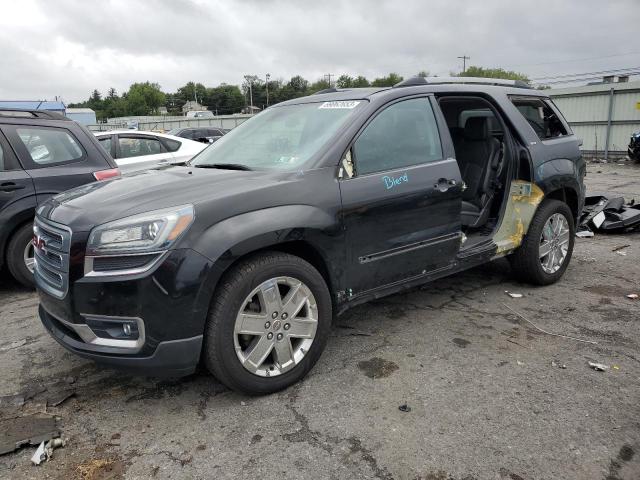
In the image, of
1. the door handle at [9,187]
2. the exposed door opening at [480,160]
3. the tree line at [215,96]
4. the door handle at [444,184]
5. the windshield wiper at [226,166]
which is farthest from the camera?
the tree line at [215,96]

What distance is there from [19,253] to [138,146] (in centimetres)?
407

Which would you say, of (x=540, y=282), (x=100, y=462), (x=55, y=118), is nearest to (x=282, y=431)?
(x=100, y=462)

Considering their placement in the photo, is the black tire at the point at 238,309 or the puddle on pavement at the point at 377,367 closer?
the black tire at the point at 238,309

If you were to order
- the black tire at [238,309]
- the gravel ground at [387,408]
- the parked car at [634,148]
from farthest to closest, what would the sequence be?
the parked car at [634,148]
the black tire at [238,309]
the gravel ground at [387,408]

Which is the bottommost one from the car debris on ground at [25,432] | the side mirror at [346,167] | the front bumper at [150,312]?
the car debris on ground at [25,432]

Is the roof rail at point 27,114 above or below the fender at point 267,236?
above

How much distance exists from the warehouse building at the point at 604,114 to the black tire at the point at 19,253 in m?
19.7

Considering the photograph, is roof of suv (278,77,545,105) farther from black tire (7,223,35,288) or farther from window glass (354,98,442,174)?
black tire (7,223,35,288)

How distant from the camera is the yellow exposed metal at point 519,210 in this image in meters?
4.71

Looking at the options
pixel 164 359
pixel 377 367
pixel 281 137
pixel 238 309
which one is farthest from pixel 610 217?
pixel 164 359

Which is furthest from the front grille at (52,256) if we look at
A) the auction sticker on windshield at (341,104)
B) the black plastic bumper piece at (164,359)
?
the auction sticker on windshield at (341,104)

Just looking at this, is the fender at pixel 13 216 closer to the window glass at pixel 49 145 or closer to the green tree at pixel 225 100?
the window glass at pixel 49 145

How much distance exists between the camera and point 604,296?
474 centimetres

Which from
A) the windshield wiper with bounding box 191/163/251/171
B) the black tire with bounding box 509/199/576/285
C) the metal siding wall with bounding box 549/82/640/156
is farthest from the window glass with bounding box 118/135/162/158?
the metal siding wall with bounding box 549/82/640/156
